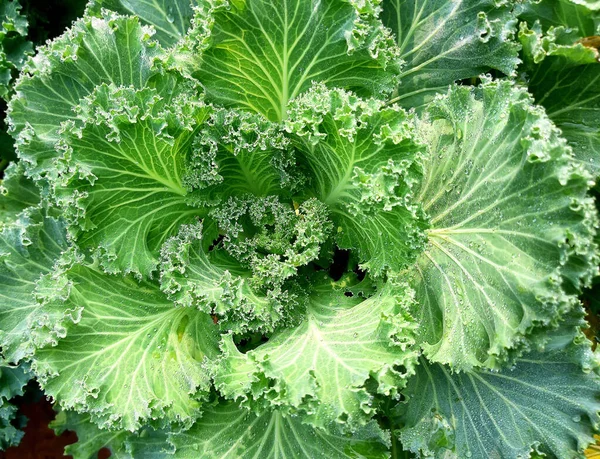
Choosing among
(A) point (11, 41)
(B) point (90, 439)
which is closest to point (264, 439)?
(B) point (90, 439)

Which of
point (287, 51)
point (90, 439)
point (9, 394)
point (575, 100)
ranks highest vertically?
point (287, 51)

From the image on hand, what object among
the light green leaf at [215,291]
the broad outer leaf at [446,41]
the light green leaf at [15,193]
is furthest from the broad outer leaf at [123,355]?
the broad outer leaf at [446,41]

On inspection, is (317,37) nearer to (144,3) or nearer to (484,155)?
(484,155)

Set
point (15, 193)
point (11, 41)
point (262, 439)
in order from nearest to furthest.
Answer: point (262, 439) → point (15, 193) → point (11, 41)

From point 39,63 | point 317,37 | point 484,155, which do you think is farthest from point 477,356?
point 39,63

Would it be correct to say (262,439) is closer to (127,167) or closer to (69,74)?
(127,167)

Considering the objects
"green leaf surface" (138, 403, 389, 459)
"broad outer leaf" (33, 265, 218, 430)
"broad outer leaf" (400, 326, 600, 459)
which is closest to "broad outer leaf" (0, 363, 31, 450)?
"broad outer leaf" (33, 265, 218, 430)
